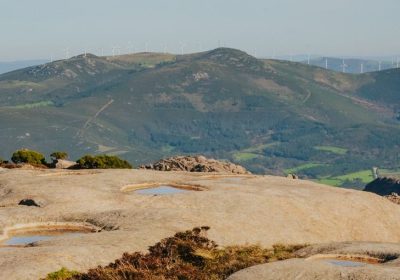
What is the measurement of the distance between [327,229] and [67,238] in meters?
24.9

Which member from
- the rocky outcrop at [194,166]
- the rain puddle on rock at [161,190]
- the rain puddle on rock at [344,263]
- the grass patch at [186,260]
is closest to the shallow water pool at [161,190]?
the rain puddle on rock at [161,190]

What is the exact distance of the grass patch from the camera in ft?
111

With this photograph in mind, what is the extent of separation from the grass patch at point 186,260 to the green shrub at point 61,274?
3.34 ft

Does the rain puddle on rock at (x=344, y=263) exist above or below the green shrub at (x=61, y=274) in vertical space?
below

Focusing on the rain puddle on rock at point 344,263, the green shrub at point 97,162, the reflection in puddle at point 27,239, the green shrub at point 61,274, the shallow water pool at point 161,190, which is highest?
the green shrub at point 61,274

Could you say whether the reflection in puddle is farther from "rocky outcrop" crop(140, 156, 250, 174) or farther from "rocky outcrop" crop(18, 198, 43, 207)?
"rocky outcrop" crop(140, 156, 250, 174)

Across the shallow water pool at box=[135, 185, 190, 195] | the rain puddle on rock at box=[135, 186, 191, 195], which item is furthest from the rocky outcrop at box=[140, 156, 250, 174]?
the rain puddle on rock at box=[135, 186, 191, 195]

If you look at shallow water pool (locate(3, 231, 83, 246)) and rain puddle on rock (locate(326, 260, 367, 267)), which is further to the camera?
shallow water pool (locate(3, 231, 83, 246))

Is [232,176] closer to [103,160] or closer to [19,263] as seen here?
[103,160]

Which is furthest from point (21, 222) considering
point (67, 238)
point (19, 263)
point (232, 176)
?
point (232, 176)

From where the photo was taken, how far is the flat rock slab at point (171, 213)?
136 feet

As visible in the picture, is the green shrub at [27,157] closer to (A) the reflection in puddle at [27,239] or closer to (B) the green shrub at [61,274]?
(A) the reflection in puddle at [27,239]

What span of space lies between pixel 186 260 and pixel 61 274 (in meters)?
7.55

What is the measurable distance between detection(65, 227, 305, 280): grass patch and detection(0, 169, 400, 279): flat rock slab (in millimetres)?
2824
